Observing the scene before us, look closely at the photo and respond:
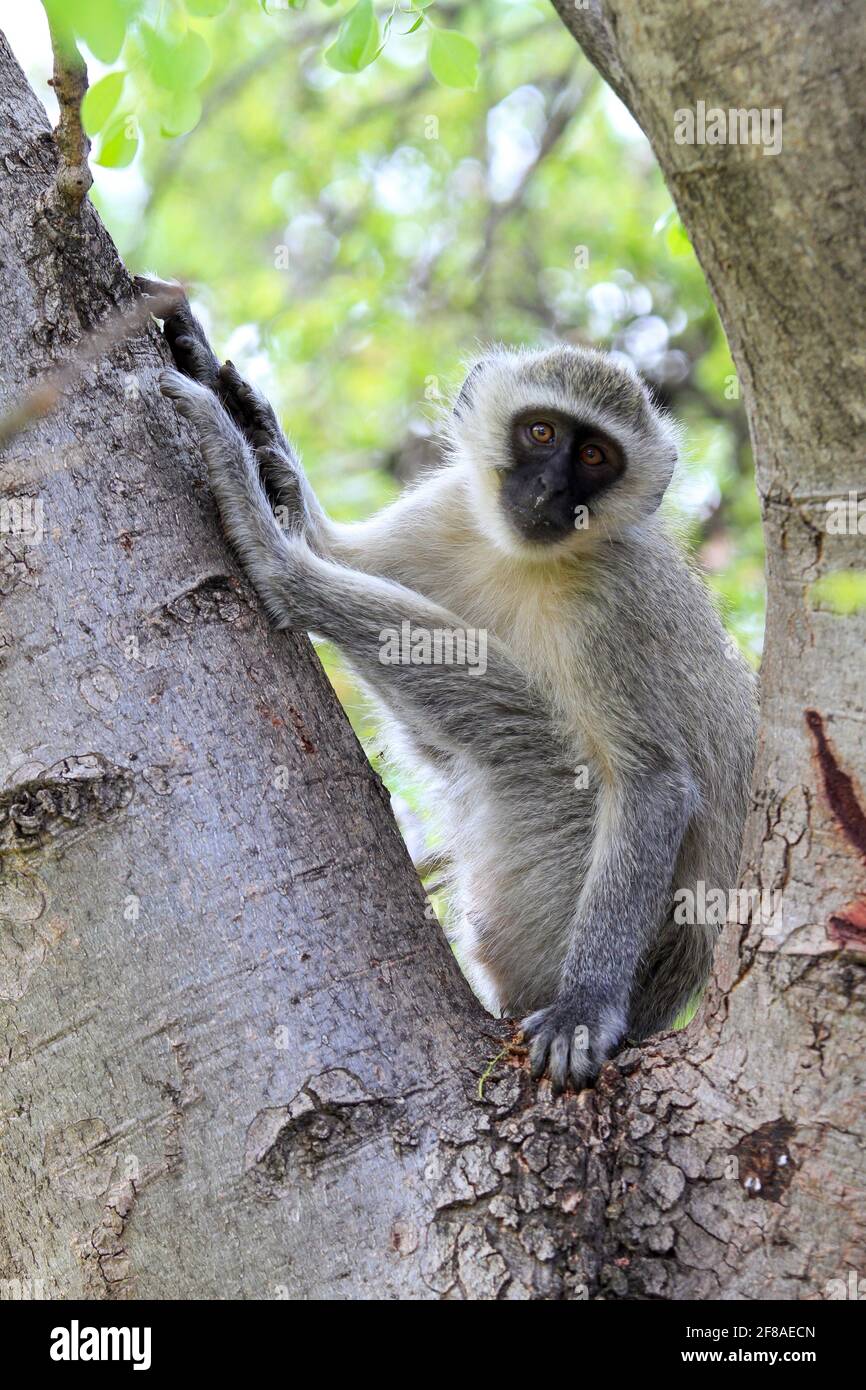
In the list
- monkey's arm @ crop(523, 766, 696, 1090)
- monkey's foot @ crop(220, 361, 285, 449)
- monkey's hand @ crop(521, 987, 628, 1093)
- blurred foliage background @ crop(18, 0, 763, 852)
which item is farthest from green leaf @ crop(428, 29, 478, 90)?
blurred foliage background @ crop(18, 0, 763, 852)

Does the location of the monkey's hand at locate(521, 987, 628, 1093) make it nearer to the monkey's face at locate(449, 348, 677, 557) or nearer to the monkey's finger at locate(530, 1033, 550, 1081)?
the monkey's finger at locate(530, 1033, 550, 1081)

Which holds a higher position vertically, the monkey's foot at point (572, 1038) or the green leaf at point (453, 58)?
the green leaf at point (453, 58)

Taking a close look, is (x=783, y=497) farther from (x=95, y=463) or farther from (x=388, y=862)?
(x=95, y=463)

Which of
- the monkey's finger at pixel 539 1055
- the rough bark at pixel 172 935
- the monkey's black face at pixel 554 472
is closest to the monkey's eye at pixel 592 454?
the monkey's black face at pixel 554 472

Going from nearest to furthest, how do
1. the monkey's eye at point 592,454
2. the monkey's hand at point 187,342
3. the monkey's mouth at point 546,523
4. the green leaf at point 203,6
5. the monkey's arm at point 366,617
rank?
the green leaf at point 203,6, the monkey's arm at point 366,617, the monkey's hand at point 187,342, the monkey's mouth at point 546,523, the monkey's eye at point 592,454

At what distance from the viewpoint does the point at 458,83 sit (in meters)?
3.86

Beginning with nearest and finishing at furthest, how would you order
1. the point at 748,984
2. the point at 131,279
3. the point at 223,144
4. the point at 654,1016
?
the point at 748,984 < the point at 131,279 < the point at 654,1016 < the point at 223,144

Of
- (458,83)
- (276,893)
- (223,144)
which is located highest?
(223,144)

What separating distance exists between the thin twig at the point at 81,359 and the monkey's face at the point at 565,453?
1.50 meters

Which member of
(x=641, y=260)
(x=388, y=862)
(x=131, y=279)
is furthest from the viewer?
(x=641, y=260)

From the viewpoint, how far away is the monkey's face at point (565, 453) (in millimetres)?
4617

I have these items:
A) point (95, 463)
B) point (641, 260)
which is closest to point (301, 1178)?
point (95, 463)

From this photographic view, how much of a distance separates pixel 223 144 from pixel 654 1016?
9803 millimetres

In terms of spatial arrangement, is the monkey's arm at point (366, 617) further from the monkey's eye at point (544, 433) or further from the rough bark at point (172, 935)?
the monkey's eye at point (544, 433)
